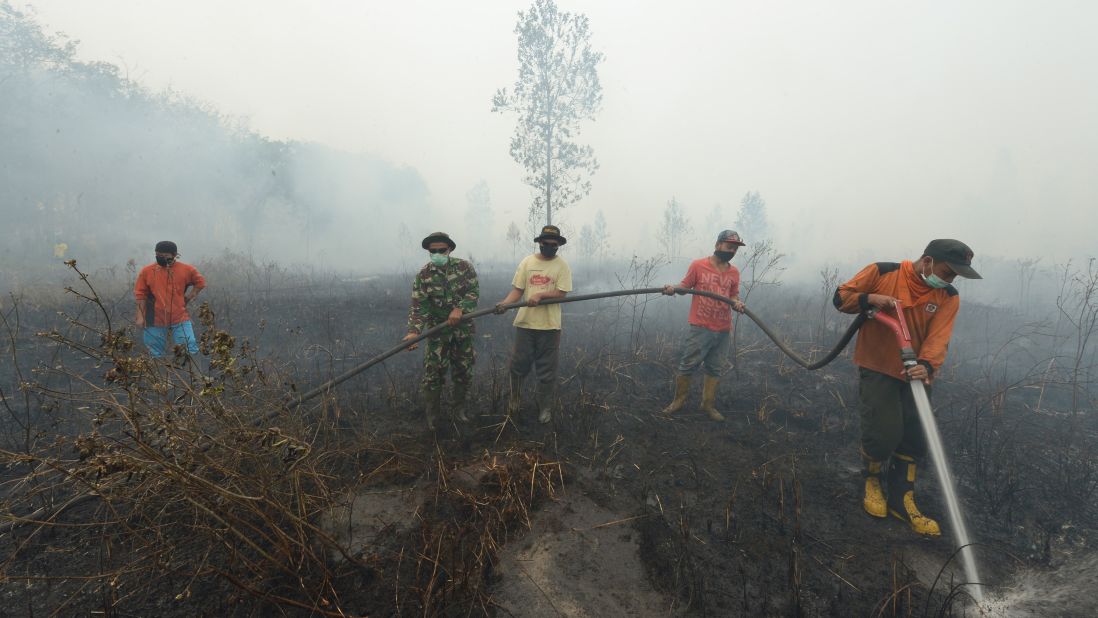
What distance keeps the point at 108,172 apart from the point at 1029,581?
38238 mm

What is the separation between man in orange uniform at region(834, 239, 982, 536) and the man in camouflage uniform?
336 centimetres

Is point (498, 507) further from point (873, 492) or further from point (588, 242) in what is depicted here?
point (588, 242)

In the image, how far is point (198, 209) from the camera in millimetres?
27641

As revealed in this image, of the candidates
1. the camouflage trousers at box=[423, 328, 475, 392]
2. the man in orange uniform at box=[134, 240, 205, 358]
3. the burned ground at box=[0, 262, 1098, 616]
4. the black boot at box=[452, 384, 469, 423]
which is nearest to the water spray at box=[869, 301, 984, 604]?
the burned ground at box=[0, 262, 1098, 616]

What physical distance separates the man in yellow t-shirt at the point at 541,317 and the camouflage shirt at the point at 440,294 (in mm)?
452

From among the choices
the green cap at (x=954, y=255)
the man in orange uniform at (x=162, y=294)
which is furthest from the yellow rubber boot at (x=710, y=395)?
the man in orange uniform at (x=162, y=294)

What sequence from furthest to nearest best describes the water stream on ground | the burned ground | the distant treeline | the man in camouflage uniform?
the distant treeline, the man in camouflage uniform, the water stream on ground, the burned ground

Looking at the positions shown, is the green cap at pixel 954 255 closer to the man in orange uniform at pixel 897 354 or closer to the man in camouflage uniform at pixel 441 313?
the man in orange uniform at pixel 897 354

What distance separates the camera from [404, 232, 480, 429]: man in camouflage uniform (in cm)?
410

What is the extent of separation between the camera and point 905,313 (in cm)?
302

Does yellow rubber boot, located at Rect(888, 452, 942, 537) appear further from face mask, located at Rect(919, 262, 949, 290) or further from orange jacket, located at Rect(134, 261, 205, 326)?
orange jacket, located at Rect(134, 261, 205, 326)

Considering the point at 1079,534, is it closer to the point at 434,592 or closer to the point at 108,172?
the point at 434,592

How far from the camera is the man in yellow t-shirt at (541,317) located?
4141 millimetres

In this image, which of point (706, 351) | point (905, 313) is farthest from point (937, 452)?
point (706, 351)
